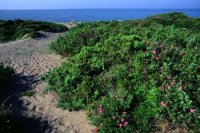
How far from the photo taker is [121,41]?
963cm

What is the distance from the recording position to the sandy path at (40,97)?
6781 millimetres

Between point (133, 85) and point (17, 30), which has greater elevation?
point (133, 85)

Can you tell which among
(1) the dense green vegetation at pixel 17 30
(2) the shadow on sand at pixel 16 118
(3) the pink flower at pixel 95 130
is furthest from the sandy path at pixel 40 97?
(1) the dense green vegetation at pixel 17 30

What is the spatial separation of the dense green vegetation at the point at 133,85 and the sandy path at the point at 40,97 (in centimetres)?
27

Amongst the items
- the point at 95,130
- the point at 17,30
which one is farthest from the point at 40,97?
the point at 17,30

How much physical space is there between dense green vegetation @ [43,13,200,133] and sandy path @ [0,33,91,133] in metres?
0.27

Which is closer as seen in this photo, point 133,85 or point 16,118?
point 16,118

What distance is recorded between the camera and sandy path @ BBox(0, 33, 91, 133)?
678 centimetres

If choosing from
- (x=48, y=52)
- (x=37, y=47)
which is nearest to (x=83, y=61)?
(x=48, y=52)

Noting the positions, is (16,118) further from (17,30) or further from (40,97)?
(17,30)

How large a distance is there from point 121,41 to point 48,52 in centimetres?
534

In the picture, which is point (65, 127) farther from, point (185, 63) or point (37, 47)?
point (37, 47)

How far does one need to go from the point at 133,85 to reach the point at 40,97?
8.40 ft

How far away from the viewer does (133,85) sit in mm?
7230
